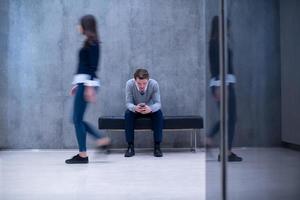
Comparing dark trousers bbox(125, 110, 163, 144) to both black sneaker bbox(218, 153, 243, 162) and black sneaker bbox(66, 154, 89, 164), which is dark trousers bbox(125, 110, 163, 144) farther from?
black sneaker bbox(218, 153, 243, 162)

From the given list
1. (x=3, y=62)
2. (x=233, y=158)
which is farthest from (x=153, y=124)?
(x=233, y=158)

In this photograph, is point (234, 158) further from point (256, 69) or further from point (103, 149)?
point (103, 149)

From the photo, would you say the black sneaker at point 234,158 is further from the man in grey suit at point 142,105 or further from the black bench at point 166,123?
the black bench at point 166,123

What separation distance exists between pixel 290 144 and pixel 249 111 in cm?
18

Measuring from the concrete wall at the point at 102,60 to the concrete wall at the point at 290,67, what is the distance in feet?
14.1

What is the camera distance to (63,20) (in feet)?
18.8

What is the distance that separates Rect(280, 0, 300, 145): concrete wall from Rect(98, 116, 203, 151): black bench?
376 cm

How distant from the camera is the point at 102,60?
5785 millimetres

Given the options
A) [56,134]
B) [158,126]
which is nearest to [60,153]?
[56,134]

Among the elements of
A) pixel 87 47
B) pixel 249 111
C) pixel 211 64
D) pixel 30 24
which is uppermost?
pixel 30 24

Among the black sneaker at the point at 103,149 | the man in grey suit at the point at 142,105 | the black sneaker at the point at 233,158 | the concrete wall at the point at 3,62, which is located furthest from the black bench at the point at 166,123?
the black sneaker at the point at 233,158

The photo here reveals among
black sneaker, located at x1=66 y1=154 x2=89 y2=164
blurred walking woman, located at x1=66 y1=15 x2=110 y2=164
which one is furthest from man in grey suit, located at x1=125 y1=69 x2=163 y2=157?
blurred walking woman, located at x1=66 y1=15 x2=110 y2=164

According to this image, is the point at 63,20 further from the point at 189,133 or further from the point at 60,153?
the point at 189,133

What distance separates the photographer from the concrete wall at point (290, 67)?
1.44 m
